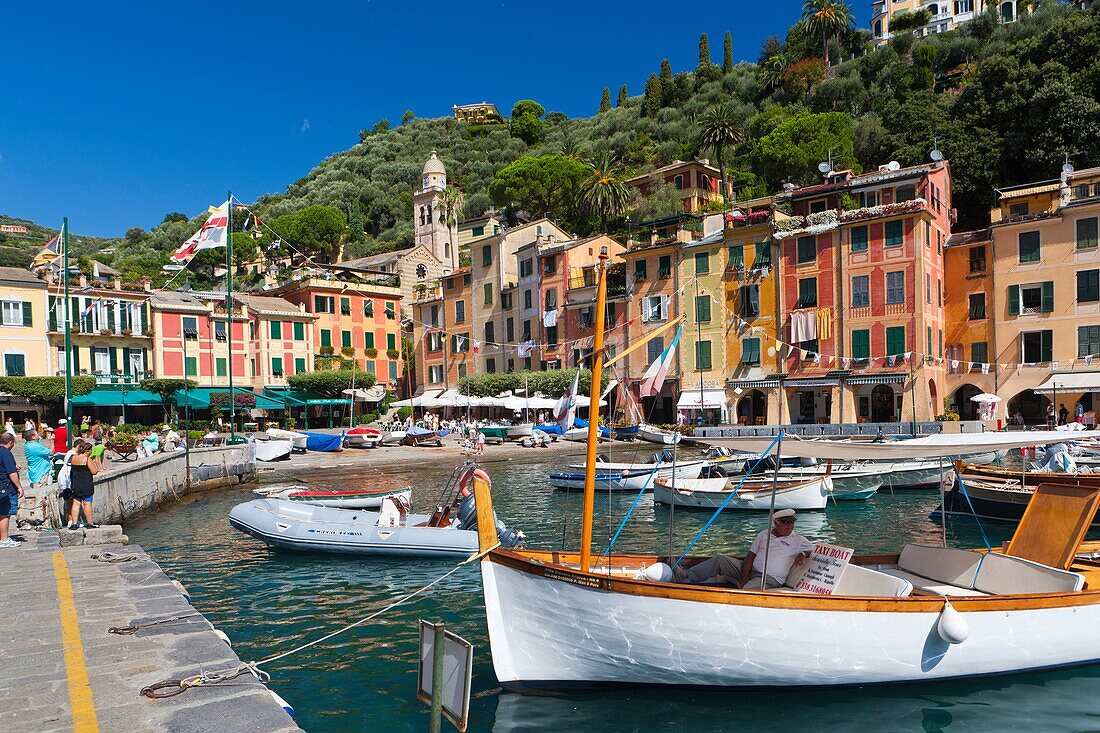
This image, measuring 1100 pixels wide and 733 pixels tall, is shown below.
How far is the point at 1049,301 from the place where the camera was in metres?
42.8

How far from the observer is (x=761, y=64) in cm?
10456

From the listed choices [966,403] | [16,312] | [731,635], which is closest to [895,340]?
[966,403]

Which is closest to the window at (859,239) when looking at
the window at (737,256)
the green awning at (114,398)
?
the window at (737,256)

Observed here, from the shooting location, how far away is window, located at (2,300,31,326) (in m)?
52.8

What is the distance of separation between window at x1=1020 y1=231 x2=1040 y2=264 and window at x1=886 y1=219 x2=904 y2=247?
6737mm

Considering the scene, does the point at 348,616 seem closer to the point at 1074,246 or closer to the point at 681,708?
the point at 681,708

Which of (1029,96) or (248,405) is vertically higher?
(1029,96)

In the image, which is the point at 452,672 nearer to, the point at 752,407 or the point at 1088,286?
the point at 1088,286

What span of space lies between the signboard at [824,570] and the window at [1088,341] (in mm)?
40914

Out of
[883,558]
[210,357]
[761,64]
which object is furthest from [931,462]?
[761,64]

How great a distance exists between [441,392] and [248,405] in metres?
14.1

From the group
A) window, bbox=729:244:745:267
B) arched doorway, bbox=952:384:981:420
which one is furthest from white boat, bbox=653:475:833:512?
window, bbox=729:244:745:267

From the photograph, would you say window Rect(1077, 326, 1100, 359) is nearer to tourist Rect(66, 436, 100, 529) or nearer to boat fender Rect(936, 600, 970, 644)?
boat fender Rect(936, 600, 970, 644)

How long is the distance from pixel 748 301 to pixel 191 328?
4232 cm
